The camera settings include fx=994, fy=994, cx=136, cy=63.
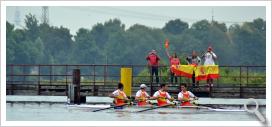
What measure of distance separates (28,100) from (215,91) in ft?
25.1

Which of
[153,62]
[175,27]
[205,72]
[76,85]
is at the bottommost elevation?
[76,85]

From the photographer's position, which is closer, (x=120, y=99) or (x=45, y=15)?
(x=120, y=99)

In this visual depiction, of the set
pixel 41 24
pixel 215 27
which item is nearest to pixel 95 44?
pixel 41 24

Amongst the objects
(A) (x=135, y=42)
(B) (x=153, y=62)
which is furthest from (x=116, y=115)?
(A) (x=135, y=42)

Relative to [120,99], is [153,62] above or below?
above

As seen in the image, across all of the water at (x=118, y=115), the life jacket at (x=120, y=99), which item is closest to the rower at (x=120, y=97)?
the life jacket at (x=120, y=99)

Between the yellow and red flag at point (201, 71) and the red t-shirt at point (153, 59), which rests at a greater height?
the red t-shirt at point (153, 59)

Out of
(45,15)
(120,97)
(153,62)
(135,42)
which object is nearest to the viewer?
(120,97)

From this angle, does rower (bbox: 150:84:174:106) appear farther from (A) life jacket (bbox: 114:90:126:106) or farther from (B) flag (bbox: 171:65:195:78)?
(B) flag (bbox: 171:65:195:78)

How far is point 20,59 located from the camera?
2894 inches

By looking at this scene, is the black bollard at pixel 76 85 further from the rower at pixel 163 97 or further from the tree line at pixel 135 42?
the tree line at pixel 135 42

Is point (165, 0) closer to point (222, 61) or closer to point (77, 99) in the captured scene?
point (77, 99)

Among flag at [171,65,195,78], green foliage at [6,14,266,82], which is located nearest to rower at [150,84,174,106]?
flag at [171,65,195,78]

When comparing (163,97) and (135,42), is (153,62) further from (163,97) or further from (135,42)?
(135,42)
